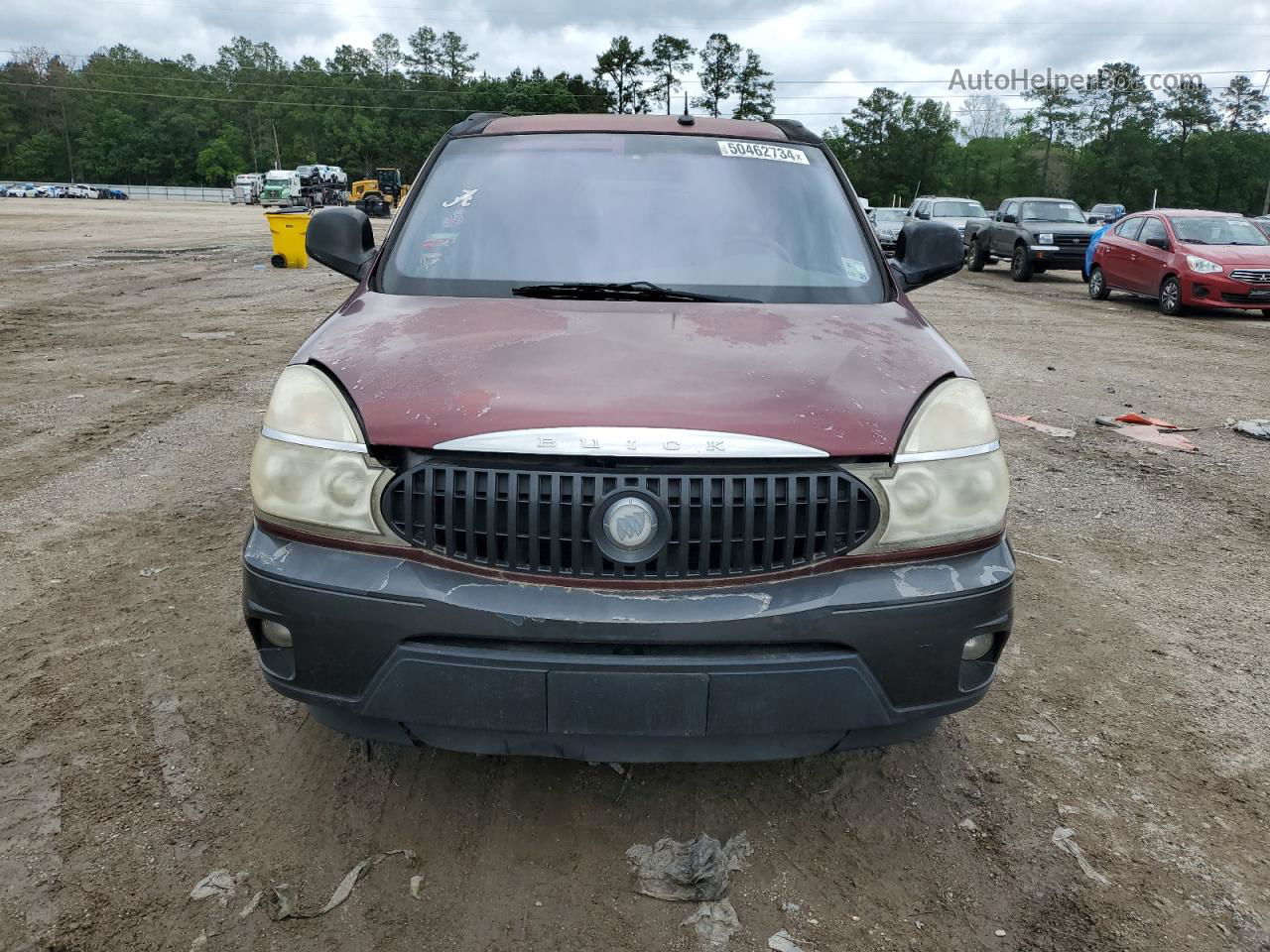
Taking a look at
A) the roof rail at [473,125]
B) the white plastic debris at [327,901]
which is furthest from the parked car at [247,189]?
the white plastic debris at [327,901]

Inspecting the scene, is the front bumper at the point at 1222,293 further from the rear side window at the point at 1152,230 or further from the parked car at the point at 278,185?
the parked car at the point at 278,185

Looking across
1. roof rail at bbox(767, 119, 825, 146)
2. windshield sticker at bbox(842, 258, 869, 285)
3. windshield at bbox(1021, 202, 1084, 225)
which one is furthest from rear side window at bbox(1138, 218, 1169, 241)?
windshield sticker at bbox(842, 258, 869, 285)

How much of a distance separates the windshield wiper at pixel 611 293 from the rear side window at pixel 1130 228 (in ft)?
48.7

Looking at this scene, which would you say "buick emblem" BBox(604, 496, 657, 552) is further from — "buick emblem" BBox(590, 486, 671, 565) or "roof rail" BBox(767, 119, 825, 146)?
"roof rail" BBox(767, 119, 825, 146)

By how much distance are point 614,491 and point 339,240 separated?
6.69 feet

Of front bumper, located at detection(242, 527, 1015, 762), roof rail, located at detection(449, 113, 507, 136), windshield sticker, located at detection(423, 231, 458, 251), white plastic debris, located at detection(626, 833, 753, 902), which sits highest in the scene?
roof rail, located at detection(449, 113, 507, 136)

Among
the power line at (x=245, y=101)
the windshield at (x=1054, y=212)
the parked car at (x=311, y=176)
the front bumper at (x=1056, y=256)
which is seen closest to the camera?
→ the front bumper at (x=1056, y=256)

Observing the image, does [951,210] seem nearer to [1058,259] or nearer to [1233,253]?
[1058,259]

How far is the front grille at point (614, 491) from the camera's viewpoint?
1.99 metres

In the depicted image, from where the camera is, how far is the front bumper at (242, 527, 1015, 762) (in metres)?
1.97

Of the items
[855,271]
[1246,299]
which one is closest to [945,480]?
[855,271]

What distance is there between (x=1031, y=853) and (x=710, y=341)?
149cm

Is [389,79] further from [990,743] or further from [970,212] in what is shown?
[990,743]

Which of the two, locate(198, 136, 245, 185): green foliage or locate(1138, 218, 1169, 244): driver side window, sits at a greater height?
locate(198, 136, 245, 185): green foliage
